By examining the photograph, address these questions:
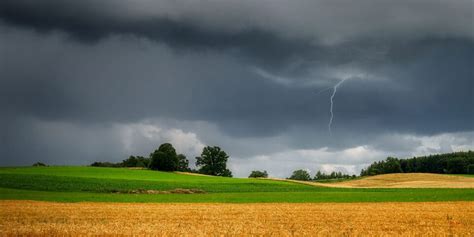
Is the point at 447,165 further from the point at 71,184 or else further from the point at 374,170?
the point at 71,184

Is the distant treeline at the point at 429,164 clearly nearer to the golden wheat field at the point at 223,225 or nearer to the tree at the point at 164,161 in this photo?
the tree at the point at 164,161

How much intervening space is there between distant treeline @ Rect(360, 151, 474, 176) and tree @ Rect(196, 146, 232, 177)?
60.5m

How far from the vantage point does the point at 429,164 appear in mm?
182875

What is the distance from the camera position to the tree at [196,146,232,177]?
15862cm

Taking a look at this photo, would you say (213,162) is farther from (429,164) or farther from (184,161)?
(429,164)

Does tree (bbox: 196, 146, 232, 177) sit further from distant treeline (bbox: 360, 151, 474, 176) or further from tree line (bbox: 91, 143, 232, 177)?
distant treeline (bbox: 360, 151, 474, 176)

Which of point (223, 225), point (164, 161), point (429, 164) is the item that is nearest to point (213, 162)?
point (164, 161)

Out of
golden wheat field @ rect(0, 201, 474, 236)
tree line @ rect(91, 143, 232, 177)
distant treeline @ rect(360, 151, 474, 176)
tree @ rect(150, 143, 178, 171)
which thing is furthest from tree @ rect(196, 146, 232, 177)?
golden wheat field @ rect(0, 201, 474, 236)

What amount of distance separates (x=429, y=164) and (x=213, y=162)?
88.1 m

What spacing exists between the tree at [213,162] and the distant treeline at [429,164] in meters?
60.5

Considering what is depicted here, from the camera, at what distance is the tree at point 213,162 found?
520ft

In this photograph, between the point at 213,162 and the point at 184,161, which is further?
the point at 184,161

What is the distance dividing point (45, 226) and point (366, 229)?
15.1 m

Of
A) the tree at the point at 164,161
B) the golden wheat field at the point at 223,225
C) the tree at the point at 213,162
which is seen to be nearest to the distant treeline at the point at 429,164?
the tree at the point at 213,162
